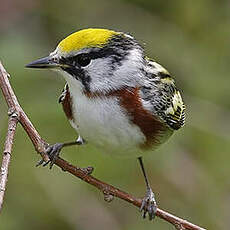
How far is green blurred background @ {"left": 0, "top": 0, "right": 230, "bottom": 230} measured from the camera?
493 cm

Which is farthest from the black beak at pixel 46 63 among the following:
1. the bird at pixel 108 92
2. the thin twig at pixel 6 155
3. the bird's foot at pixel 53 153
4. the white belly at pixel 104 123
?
the thin twig at pixel 6 155

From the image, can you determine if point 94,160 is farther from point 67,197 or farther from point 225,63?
point 225,63

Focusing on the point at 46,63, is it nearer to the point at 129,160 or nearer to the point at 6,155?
the point at 6,155

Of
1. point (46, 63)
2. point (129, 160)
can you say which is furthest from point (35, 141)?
point (129, 160)

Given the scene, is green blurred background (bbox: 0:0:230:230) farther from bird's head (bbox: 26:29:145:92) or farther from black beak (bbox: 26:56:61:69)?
black beak (bbox: 26:56:61:69)

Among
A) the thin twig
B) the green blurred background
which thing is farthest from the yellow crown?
the green blurred background

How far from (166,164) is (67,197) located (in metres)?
0.80

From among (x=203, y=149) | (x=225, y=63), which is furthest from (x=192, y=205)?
(x=225, y=63)

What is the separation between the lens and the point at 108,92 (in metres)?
3.90

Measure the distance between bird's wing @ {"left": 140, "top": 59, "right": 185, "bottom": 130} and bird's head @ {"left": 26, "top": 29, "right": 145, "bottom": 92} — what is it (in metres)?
0.10

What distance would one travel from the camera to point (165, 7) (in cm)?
646

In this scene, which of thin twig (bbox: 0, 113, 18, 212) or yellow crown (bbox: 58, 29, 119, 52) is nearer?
thin twig (bbox: 0, 113, 18, 212)

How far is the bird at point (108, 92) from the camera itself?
375cm

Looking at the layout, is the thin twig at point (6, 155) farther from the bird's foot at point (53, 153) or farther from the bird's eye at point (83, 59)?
the bird's eye at point (83, 59)
